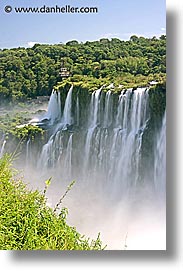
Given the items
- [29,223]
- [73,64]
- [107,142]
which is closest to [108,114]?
[107,142]

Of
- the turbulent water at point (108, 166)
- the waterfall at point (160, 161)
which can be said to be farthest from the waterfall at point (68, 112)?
the waterfall at point (160, 161)

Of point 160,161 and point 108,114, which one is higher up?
point 108,114

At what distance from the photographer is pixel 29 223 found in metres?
1.92

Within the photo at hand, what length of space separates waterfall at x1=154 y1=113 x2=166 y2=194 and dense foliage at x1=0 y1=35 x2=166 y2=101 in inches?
7.1

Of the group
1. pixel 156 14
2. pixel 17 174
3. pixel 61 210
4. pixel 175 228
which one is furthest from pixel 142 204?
pixel 156 14

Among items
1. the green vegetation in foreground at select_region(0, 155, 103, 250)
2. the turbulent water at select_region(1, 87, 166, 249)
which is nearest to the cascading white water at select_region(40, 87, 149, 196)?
the turbulent water at select_region(1, 87, 166, 249)

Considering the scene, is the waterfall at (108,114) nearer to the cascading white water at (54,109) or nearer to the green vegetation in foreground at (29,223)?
the cascading white water at (54,109)

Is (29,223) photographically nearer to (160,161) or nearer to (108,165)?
(108,165)

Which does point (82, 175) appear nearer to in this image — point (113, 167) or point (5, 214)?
point (113, 167)

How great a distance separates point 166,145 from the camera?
1894 mm

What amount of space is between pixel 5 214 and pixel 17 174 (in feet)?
0.43

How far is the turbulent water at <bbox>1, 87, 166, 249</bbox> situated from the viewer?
1.92 m

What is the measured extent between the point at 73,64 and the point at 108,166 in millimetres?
336

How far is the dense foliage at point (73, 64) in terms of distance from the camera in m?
1.93
